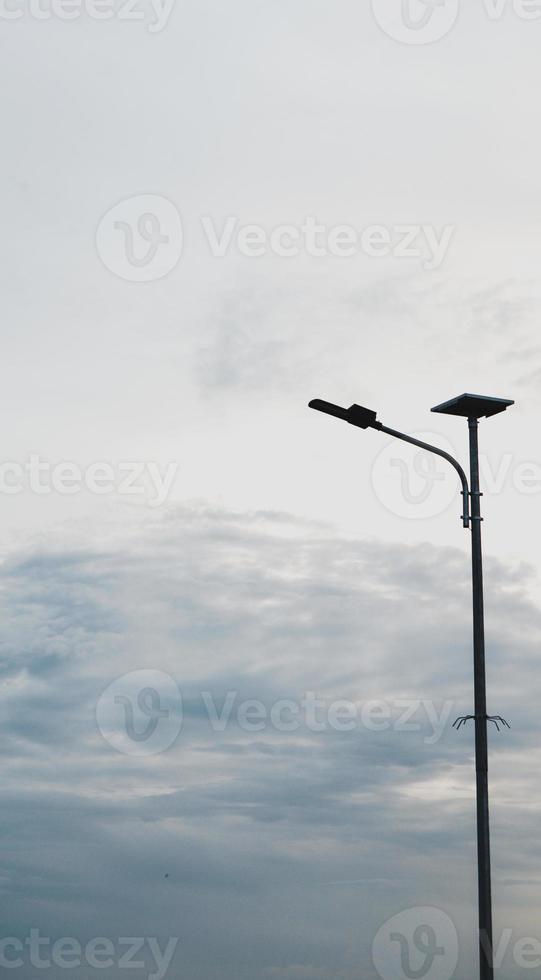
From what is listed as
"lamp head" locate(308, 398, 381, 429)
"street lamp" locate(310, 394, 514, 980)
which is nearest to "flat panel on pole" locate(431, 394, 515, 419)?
"street lamp" locate(310, 394, 514, 980)

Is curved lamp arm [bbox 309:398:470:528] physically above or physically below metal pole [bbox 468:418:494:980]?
above

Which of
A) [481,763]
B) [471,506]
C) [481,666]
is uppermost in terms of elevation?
[471,506]

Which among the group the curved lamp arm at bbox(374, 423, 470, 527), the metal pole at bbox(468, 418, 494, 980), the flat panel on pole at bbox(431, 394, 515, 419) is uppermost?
the flat panel on pole at bbox(431, 394, 515, 419)

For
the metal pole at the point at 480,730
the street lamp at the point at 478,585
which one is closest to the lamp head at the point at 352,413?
the street lamp at the point at 478,585

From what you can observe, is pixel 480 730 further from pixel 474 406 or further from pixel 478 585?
pixel 474 406

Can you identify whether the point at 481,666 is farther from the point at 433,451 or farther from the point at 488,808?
the point at 433,451

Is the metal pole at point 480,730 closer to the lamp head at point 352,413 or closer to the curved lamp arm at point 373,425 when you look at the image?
the curved lamp arm at point 373,425

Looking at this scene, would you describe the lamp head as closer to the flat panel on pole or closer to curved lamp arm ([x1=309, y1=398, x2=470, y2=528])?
curved lamp arm ([x1=309, y1=398, x2=470, y2=528])

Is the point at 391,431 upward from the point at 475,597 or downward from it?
upward

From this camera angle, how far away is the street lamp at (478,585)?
18.4 m

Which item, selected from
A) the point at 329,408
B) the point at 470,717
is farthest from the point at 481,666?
the point at 329,408

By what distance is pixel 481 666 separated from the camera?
760 inches

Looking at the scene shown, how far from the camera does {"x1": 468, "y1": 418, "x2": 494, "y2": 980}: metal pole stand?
18.3 metres

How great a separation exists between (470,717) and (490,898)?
2.44m
